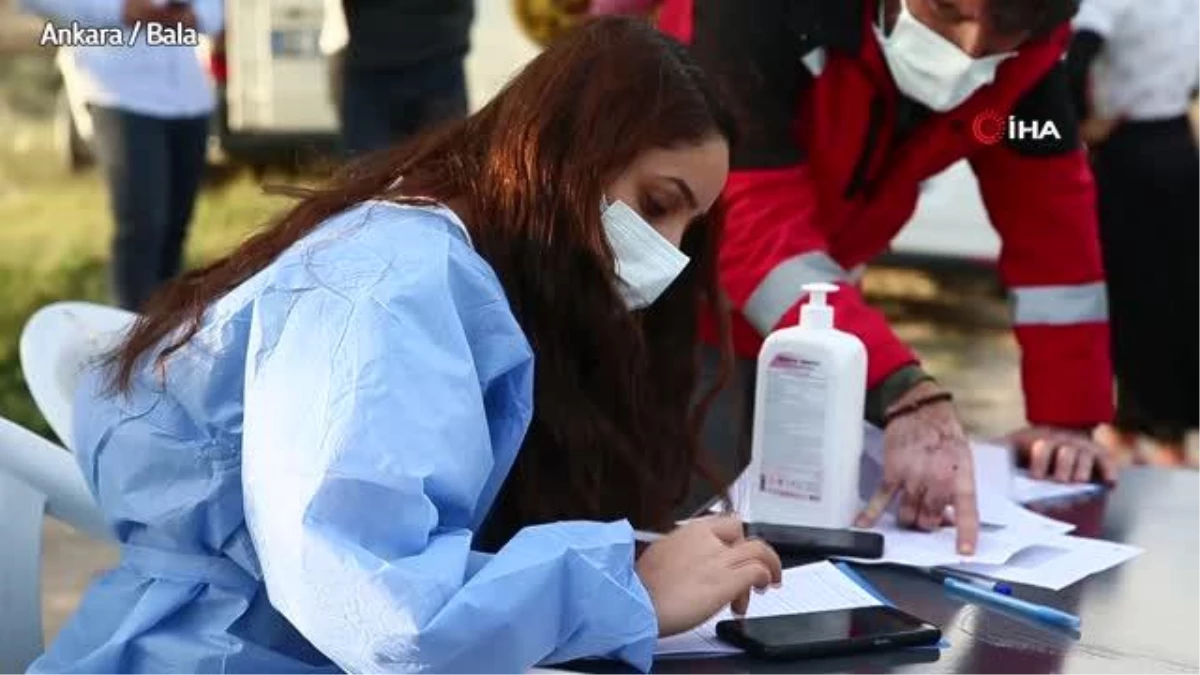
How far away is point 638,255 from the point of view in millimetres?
1695

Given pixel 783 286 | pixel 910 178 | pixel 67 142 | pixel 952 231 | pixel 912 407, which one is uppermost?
pixel 910 178

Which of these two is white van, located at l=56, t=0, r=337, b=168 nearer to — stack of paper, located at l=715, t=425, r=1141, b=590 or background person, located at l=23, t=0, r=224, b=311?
background person, located at l=23, t=0, r=224, b=311

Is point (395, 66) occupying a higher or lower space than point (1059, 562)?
higher

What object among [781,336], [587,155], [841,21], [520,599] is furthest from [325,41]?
[520,599]

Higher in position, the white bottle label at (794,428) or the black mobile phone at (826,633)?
the white bottle label at (794,428)

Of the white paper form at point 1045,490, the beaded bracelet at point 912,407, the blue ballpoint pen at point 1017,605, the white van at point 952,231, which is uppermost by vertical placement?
the beaded bracelet at point 912,407

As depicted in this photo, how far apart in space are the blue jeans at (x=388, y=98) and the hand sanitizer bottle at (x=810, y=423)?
1967mm

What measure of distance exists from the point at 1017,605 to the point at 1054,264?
2.85 ft

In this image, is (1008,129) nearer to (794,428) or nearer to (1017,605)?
(794,428)

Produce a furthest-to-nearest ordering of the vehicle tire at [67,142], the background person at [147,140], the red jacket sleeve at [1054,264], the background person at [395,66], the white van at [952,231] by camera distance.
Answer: the white van at [952,231], the vehicle tire at [67,142], the background person at [147,140], the background person at [395,66], the red jacket sleeve at [1054,264]

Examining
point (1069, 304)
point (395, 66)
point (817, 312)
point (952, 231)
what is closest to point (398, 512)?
point (817, 312)

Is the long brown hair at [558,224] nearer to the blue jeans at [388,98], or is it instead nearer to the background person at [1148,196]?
the blue jeans at [388,98]

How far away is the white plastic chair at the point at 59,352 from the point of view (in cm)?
204

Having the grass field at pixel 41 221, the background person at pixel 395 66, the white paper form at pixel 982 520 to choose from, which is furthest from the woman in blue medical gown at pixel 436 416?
the grass field at pixel 41 221
